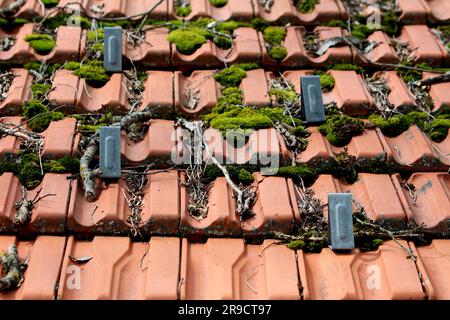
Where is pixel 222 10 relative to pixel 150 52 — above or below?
above

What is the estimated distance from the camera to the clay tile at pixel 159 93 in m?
2.96

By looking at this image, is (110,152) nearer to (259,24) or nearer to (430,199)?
(259,24)

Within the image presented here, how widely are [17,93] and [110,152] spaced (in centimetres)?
69

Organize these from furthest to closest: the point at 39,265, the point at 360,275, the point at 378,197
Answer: the point at 378,197 < the point at 360,275 < the point at 39,265

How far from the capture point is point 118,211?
2518 mm

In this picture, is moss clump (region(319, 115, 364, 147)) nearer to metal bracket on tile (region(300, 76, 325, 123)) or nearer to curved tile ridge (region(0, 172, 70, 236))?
metal bracket on tile (region(300, 76, 325, 123))

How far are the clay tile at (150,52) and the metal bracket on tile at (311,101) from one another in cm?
79

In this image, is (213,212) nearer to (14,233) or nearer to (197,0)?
(14,233)

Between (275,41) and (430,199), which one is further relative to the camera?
(275,41)

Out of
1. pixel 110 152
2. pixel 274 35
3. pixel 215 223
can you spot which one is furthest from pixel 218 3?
pixel 215 223

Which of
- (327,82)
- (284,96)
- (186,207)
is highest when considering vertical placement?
(327,82)

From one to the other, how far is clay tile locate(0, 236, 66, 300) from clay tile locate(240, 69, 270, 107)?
1203 mm

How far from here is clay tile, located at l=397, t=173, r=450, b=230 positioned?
2.63m

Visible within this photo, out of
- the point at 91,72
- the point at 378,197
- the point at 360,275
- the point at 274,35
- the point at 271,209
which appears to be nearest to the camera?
the point at 360,275
